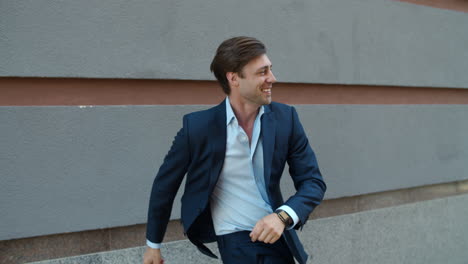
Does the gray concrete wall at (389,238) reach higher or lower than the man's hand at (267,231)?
lower

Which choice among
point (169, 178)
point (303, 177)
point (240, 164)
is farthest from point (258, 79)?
point (169, 178)

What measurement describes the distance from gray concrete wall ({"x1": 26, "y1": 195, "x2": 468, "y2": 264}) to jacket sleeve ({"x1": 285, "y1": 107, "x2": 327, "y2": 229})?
1.53 m

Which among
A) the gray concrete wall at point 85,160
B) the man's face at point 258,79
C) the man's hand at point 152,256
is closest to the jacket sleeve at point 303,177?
the man's face at point 258,79

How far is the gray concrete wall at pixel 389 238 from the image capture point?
4.25 meters

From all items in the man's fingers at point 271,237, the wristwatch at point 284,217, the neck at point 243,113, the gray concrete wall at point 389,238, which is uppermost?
the neck at point 243,113

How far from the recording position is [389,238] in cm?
488

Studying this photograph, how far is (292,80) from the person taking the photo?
4.11 m

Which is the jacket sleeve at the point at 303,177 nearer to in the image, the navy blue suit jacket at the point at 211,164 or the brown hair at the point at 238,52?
the navy blue suit jacket at the point at 211,164

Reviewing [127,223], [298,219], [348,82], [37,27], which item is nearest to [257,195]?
[298,219]

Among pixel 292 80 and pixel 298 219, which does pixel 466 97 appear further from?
pixel 298 219

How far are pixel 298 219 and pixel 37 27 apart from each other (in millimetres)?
2040

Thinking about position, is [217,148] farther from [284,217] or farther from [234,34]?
[234,34]

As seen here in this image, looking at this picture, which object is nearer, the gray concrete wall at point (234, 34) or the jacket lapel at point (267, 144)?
the jacket lapel at point (267, 144)

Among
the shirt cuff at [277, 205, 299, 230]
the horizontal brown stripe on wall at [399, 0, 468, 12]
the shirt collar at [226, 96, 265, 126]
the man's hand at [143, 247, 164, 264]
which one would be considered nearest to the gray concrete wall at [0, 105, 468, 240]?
the man's hand at [143, 247, 164, 264]
